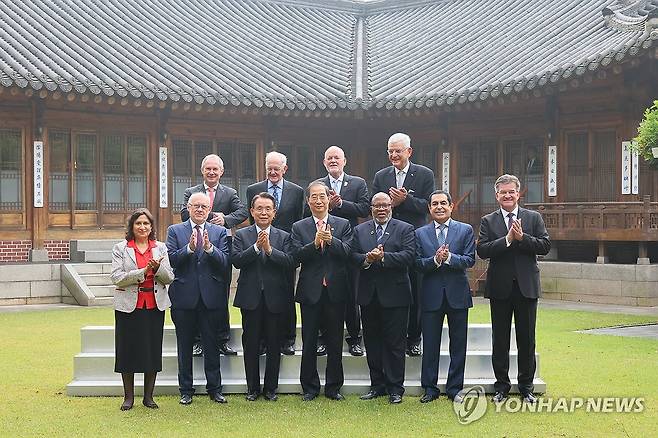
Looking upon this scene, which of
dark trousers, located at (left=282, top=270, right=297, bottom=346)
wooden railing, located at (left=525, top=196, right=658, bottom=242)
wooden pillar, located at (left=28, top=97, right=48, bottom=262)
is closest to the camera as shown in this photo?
dark trousers, located at (left=282, top=270, right=297, bottom=346)

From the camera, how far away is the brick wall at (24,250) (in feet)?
54.7

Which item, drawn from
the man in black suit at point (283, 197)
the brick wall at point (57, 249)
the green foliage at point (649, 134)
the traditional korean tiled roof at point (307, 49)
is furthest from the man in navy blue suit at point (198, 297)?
the brick wall at point (57, 249)

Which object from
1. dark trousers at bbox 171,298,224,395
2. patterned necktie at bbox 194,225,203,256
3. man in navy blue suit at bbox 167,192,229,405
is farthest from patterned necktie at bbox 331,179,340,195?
dark trousers at bbox 171,298,224,395

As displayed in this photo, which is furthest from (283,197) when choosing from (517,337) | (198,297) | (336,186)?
(517,337)

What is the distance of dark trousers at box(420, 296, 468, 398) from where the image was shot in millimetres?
7543

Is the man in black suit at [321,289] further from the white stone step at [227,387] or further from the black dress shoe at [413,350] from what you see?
the black dress shoe at [413,350]

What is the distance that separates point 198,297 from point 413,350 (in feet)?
6.19

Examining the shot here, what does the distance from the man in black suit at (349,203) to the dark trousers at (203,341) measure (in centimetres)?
95

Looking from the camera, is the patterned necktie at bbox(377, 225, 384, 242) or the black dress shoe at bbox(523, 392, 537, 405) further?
the patterned necktie at bbox(377, 225, 384, 242)

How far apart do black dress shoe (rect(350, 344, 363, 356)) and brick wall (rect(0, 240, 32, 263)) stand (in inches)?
406

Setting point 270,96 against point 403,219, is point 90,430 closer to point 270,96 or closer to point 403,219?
point 403,219

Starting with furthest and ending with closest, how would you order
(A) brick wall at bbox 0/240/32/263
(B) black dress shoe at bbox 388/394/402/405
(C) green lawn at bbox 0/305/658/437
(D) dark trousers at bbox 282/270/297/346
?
(A) brick wall at bbox 0/240/32/263
(D) dark trousers at bbox 282/270/297/346
(B) black dress shoe at bbox 388/394/402/405
(C) green lawn at bbox 0/305/658/437

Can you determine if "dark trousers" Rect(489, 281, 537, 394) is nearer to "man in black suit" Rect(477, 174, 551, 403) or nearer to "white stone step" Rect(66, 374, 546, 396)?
"man in black suit" Rect(477, 174, 551, 403)

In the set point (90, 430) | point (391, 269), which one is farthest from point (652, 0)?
point (90, 430)
